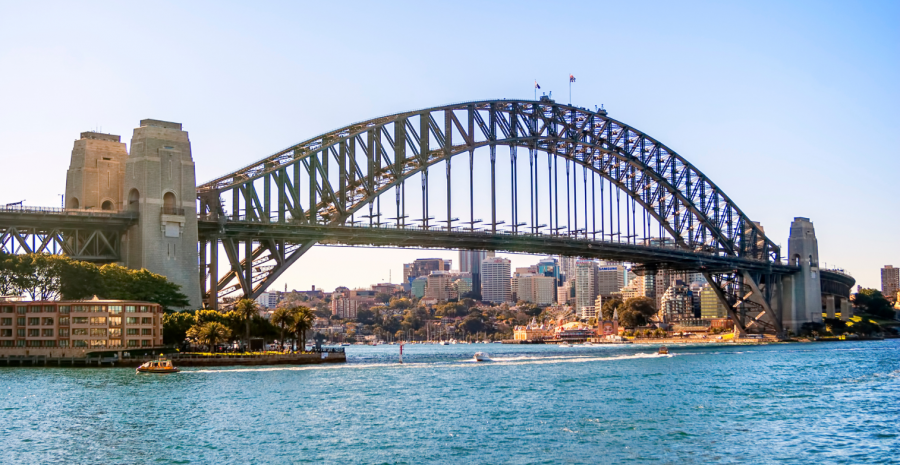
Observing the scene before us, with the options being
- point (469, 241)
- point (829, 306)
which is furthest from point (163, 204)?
point (829, 306)

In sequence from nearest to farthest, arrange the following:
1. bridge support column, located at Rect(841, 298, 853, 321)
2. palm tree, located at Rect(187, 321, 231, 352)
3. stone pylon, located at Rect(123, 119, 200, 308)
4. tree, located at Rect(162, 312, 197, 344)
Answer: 1. palm tree, located at Rect(187, 321, 231, 352)
2. tree, located at Rect(162, 312, 197, 344)
3. stone pylon, located at Rect(123, 119, 200, 308)
4. bridge support column, located at Rect(841, 298, 853, 321)

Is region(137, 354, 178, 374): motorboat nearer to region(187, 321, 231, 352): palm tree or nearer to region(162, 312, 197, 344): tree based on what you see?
region(187, 321, 231, 352): palm tree

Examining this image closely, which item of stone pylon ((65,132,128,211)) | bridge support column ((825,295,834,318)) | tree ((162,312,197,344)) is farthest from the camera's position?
bridge support column ((825,295,834,318))

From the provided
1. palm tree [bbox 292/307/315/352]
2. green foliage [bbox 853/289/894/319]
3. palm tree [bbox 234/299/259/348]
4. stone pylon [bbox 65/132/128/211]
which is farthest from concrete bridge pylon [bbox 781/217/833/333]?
stone pylon [bbox 65/132/128/211]

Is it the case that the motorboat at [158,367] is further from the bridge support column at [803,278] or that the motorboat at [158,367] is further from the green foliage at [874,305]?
the green foliage at [874,305]

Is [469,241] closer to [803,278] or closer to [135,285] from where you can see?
[135,285]
